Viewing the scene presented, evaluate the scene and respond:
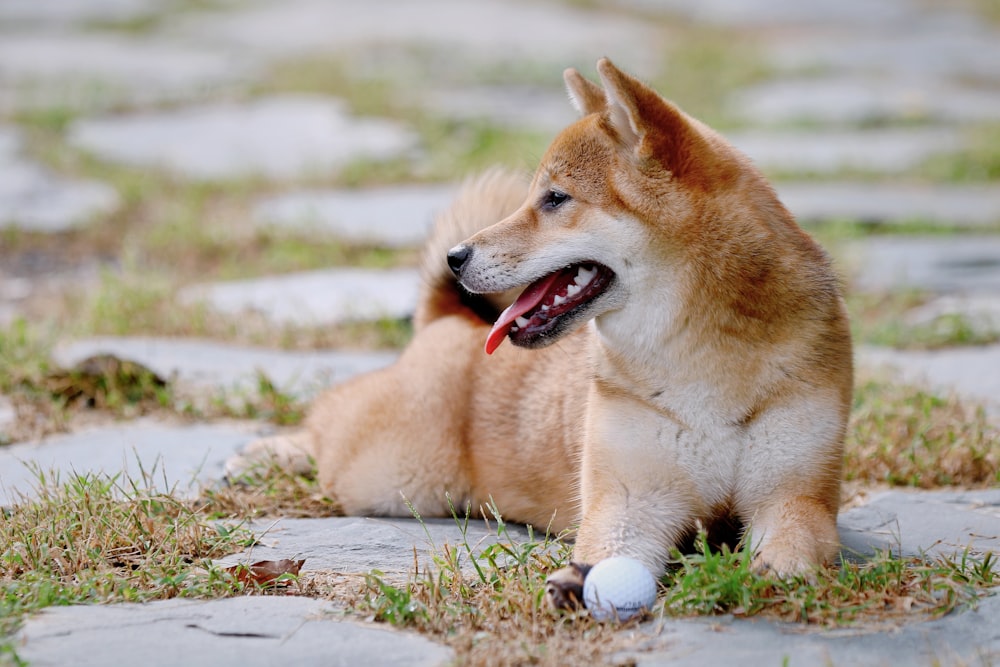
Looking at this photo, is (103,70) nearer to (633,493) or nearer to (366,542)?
(366,542)

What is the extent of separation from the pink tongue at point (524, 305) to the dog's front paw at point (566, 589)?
27.8 inches

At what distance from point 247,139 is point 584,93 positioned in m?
6.21

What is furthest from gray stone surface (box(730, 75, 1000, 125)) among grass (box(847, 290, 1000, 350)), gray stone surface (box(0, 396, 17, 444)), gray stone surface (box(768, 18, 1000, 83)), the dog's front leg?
the dog's front leg

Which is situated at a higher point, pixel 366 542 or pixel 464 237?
pixel 464 237

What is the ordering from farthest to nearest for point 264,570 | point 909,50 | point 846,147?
point 909,50 < point 846,147 < point 264,570

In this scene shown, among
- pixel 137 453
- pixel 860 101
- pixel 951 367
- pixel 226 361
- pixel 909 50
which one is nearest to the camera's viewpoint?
pixel 137 453

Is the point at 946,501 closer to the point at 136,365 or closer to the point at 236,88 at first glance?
the point at 136,365

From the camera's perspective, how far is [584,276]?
3.13m

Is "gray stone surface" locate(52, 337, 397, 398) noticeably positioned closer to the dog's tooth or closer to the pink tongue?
the pink tongue

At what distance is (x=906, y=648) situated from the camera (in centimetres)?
243

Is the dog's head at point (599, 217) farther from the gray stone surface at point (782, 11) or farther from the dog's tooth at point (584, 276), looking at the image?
the gray stone surface at point (782, 11)

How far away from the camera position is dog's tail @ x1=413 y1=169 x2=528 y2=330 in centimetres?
419

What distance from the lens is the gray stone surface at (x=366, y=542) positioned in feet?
10.2

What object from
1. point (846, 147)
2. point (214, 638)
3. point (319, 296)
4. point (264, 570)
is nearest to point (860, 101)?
point (846, 147)
